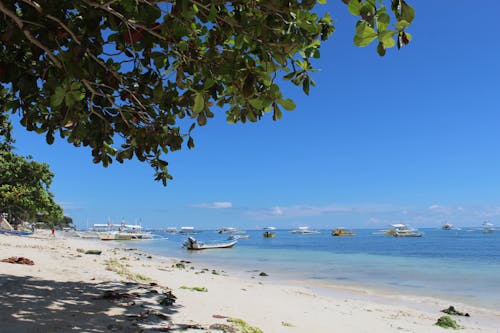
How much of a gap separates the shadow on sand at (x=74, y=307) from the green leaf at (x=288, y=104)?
3.33 metres

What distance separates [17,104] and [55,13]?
180 cm

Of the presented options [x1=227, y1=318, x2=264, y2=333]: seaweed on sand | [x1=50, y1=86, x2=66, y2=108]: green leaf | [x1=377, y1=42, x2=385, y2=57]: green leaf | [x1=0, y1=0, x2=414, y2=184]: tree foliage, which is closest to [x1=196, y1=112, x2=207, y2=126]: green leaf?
[x1=0, y1=0, x2=414, y2=184]: tree foliage

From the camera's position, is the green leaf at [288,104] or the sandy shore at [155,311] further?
the sandy shore at [155,311]

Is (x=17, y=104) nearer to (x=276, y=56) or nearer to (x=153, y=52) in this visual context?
(x=153, y=52)

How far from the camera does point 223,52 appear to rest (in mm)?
3586

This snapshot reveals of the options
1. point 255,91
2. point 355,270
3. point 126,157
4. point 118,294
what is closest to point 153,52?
point 255,91

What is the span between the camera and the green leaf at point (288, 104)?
3018 mm

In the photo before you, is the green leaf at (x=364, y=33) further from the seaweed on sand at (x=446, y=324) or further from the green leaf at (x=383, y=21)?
the seaweed on sand at (x=446, y=324)

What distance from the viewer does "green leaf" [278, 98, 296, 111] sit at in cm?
302

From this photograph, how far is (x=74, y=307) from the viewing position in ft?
19.0

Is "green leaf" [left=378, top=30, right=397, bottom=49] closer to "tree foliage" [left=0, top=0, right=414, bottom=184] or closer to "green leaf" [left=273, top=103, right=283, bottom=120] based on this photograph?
"tree foliage" [left=0, top=0, right=414, bottom=184]

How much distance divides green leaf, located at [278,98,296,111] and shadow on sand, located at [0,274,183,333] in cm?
333

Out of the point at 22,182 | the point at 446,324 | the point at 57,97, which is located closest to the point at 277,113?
the point at 57,97

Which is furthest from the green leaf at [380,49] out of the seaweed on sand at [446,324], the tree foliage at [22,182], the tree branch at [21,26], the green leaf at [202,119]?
the tree foliage at [22,182]
